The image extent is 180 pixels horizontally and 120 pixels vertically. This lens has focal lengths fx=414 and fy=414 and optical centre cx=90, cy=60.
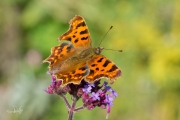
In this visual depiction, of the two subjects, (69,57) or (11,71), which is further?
(11,71)

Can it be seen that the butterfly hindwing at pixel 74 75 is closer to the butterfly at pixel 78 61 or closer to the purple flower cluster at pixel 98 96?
the butterfly at pixel 78 61

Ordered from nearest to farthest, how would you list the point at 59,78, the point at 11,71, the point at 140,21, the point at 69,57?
the point at 59,78 < the point at 69,57 < the point at 140,21 < the point at 11,71

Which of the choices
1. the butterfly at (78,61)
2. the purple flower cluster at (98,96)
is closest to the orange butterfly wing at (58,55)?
the butterfly at (78,61)

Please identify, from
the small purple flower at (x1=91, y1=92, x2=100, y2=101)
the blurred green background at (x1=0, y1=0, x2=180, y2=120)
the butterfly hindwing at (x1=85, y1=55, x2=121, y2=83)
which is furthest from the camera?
the blurred green background at (x1=0, y1=0, x2=180, y2=120)

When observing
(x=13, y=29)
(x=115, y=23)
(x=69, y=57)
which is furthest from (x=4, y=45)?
(x=69, y=57)

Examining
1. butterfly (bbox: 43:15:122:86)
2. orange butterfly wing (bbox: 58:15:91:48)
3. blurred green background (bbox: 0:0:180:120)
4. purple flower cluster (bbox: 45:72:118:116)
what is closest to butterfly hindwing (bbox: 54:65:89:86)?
butterfly (bbox: 43:15:122:86)

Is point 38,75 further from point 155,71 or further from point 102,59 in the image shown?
point 102,59

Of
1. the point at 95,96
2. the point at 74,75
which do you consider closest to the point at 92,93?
the point at 95,96

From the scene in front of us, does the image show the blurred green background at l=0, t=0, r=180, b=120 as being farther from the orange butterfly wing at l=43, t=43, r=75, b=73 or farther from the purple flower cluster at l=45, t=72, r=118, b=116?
the purple flower cluster at l=45, t=72, r=118, b=116
